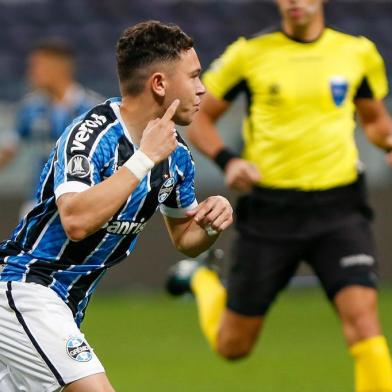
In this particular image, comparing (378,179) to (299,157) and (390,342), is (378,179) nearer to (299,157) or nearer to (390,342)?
(390,342)

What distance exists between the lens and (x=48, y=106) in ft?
39.0

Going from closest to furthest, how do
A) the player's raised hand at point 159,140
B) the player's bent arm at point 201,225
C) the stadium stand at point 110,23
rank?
the player's raised hand at point 159,140 < the player's bent arm at point 201,225 < the stadium stand at point 110,23

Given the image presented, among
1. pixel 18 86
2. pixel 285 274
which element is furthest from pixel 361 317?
pixel 18 86

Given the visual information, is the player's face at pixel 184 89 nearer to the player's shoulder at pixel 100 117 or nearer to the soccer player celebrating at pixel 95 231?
the soccer player celebrating at pixel 95 231

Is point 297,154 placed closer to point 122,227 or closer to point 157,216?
point 122,227

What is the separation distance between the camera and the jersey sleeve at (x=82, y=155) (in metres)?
4.54

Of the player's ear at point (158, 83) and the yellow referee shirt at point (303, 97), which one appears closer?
the player's ear at point (158, 83)

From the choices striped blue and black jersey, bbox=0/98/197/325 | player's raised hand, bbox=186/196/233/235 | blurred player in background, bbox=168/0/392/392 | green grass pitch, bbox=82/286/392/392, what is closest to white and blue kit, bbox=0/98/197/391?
striped blue and black jersey, bbox=0/98/197/325

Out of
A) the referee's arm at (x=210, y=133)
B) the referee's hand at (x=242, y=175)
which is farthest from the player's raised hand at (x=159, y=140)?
the referee's arm at (x=210, y=133)

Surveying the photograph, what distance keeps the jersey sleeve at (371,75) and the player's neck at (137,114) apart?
2476 mm

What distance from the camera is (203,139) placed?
7.36 metres

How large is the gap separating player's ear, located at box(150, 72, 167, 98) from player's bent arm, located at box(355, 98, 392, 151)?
2.53 meters

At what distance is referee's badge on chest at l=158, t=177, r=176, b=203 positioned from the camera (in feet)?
16.3

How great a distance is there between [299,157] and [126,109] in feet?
7.33
